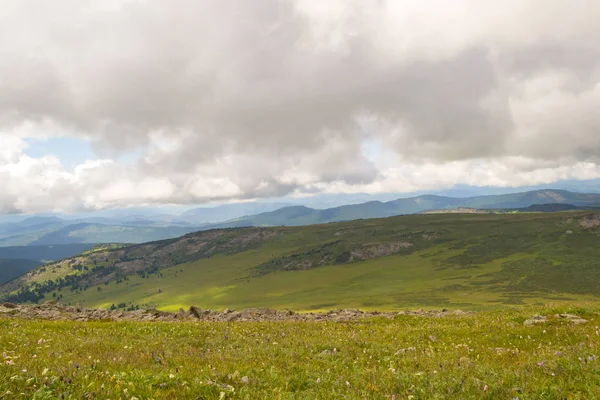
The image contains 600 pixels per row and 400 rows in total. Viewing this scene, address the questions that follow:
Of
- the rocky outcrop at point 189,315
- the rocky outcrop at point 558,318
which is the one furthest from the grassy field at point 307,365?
the rocky outcrop at point 189,315

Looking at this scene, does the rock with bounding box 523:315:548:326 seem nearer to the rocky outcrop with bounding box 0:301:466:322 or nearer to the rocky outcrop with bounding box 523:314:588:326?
the rocky outcrop with bounding box 523:314:588:326

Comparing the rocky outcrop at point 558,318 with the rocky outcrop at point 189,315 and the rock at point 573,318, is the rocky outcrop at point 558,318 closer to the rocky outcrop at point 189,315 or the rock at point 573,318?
the rock at point 573,318

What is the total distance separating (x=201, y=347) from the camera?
593 inches

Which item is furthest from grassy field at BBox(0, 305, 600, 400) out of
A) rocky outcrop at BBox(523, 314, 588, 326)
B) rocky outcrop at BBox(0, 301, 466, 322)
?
rocky outcrop at BBox(0, 301, 466, 322)

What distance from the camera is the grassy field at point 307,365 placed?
728cm

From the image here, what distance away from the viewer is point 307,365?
35.8ft

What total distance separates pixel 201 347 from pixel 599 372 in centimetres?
1299

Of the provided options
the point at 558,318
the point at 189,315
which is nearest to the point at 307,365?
the point at 558,318

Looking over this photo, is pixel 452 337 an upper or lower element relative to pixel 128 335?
lower

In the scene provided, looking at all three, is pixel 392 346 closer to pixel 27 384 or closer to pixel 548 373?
pixel 548 373

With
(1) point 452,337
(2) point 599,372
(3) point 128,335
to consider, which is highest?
(2) point 599,372

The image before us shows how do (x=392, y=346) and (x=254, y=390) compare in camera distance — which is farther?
(x=392, y=346)

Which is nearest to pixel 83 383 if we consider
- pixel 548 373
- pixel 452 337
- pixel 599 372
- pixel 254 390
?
pixel 254 390

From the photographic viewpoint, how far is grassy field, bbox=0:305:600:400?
23.9 ft
